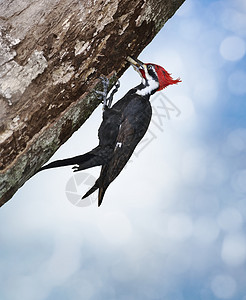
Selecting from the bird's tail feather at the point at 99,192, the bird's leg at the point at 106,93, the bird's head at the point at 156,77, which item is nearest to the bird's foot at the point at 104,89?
the bird's leg at the point at 106,93

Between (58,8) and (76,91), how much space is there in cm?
58

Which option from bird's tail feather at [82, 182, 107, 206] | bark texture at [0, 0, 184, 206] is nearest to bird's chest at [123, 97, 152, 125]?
bark texture at [0, 0, 184, 206]

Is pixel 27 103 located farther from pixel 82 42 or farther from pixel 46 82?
pixel 82 42

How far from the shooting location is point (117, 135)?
3.48m

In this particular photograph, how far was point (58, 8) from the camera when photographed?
2811 mm

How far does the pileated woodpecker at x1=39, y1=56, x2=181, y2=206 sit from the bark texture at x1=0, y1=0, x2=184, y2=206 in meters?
0.26

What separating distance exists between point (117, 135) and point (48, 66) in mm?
941

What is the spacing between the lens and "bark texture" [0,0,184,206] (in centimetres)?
269

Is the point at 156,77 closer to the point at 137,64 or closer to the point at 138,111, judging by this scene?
the point at 137,64

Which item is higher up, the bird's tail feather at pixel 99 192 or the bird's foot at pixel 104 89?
the bird's foot at pixel 104 89

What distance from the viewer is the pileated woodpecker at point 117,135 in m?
3.36

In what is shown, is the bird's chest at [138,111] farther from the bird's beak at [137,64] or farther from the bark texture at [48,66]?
the bark texture at [48,66]

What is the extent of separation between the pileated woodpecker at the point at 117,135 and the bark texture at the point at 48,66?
265 mm

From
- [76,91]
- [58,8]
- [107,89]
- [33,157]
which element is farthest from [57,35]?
[33,157]
